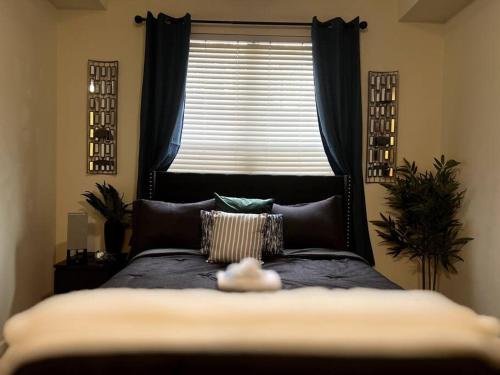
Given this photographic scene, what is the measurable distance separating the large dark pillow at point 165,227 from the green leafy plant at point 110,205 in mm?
346

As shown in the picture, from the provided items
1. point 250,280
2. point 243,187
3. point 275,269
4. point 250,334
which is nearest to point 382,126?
point 243,187

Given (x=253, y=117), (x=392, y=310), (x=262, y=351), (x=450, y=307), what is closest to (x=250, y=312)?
(x=262, y=351)

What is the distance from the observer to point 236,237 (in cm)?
279

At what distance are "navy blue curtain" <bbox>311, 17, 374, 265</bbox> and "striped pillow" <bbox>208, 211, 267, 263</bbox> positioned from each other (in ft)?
3.25

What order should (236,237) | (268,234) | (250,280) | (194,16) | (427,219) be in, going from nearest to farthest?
(250,280) → (236,237) → (268,234) → (427,219) → (194,16)

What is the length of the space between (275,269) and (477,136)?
1744mm

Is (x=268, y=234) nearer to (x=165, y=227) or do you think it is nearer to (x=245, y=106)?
(x=165, y=227)

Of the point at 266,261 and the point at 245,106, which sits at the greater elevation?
the point at 245,106

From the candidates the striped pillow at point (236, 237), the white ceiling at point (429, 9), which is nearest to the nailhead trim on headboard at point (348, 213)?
the striped pillow at point (236, 237)

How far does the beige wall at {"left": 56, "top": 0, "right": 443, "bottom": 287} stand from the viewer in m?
3.64

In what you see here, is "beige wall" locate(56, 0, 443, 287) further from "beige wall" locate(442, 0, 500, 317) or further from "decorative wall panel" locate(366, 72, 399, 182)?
"beige wall" locate(442, 0, 500, 317)

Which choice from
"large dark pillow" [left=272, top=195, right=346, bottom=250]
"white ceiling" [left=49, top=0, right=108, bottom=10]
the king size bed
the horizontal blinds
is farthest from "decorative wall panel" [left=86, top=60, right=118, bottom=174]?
the king size bed

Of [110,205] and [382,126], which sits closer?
[110,205]

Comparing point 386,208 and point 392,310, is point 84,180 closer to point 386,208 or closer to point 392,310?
point 386,208
